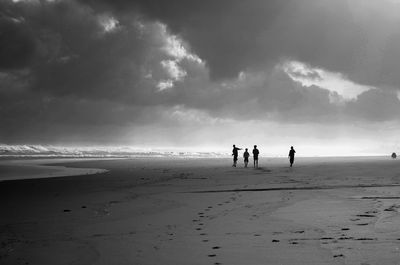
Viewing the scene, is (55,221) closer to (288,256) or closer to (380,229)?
(288,256)

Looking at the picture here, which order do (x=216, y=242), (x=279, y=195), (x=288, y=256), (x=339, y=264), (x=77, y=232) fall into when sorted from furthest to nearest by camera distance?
(x=279, y=195)
(x=77, y=232)
(x=216, y=242)
(x=288, y=256)
(x=339, y=264)

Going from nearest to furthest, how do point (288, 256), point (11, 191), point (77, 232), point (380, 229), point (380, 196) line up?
point (288, 256), point (380, 229), point (77, 232), point (380, 196), point (11, 191)

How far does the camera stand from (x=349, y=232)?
309 inches

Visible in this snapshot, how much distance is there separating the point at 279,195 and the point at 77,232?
26.4ft

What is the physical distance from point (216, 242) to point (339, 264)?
2.41m

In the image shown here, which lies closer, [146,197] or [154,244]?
[154,244]

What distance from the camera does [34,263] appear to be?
259 inches

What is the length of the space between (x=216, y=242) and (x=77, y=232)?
3361 mm

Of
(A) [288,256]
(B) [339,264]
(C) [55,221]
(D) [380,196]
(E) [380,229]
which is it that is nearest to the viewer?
(B) [339,264]

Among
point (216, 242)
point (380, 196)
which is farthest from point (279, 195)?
point (216, 242)

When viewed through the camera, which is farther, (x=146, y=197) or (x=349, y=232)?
(x=146, y=197)

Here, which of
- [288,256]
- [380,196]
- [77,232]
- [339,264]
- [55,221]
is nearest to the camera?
[339,264]

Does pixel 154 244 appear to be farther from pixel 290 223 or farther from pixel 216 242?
pixel 290 223

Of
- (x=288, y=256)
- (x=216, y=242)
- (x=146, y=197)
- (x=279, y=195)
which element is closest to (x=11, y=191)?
(x=146, y=197)
